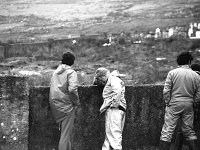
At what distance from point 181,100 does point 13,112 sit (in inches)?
94.9

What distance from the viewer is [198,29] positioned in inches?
1009

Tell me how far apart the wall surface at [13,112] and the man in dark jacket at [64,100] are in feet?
1.72

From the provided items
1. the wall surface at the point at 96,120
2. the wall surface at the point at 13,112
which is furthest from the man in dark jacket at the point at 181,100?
the wall surface at the point at 13,112

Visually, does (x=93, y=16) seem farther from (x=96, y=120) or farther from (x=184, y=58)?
(x=184, y=58)

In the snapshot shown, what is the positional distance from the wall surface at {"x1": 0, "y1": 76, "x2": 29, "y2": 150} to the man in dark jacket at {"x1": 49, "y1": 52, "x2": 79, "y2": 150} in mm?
524

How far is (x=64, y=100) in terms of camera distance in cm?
425

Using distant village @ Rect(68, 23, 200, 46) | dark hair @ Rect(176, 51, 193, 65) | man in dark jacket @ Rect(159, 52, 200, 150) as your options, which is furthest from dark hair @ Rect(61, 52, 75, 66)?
distant village @ Rect(68, 23, 200, 46)

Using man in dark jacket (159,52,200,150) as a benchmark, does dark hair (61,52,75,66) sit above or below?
above

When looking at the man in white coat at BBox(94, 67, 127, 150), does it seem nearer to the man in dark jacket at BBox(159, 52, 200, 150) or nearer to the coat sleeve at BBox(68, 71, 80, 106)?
the coat sleeve at BBox(68, 71, 80, 106)

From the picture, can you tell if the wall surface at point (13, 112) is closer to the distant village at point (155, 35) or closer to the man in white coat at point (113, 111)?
the man in white coat at point (113, 111)

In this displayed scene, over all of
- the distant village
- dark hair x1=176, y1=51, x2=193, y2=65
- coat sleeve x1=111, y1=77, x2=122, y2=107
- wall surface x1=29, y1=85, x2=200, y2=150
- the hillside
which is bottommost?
wall surface x1=29, y1=85, x2=200, y2=150

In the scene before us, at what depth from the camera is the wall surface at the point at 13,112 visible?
175 inches

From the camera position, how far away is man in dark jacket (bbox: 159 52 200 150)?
4.18 meters

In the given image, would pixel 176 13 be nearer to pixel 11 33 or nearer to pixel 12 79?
pixel 11 33
